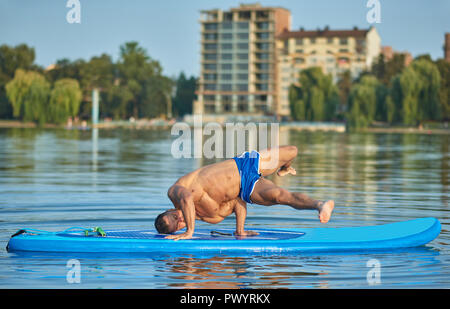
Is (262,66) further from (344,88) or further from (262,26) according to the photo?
(344,88)

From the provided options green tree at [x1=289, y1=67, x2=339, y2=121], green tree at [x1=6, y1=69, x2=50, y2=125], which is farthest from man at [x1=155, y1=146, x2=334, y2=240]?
green tree at [x1=289, y1=67, x2=339, y2=121]

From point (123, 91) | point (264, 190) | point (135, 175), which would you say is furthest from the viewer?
point (123, 91)

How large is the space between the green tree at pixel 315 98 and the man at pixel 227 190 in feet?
263

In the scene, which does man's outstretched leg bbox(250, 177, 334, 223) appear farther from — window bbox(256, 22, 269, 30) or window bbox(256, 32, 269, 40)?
window bbox(256, 32, 269, 40)

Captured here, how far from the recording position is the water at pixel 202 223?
921 centimetres

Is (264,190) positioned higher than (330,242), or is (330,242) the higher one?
(264,190)

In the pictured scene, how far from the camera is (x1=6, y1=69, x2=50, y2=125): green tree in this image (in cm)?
8825

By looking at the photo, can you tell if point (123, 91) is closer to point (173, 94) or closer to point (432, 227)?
point (173, 94)

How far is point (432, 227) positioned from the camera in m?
11.4

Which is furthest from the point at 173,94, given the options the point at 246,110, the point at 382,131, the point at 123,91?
the point at 382,131

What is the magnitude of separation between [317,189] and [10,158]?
17739 millimetres

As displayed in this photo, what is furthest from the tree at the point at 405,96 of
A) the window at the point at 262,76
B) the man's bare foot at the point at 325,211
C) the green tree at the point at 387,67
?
the window at the point at 262,76

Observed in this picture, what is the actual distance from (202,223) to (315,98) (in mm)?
77931

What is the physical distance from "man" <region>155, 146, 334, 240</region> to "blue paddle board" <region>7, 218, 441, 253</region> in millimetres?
275
